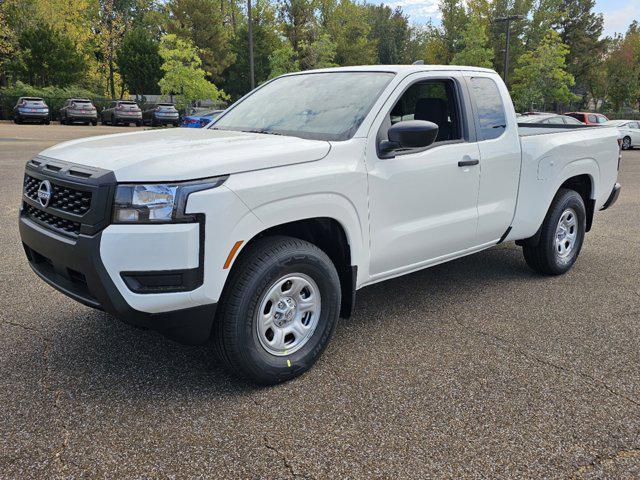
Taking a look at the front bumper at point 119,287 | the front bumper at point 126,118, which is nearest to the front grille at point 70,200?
the front bumper at point 119,287

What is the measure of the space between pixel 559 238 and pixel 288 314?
3338 mm

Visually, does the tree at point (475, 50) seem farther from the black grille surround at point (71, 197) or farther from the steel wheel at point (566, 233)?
the black grille surround at point (71, 197)

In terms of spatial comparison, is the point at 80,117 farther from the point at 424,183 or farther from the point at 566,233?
the point at 424,183

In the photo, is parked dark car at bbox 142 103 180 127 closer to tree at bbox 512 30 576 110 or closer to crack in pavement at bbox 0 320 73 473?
tree at bbox 512 30 576 110

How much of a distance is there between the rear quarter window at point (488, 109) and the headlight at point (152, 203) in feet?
8.51

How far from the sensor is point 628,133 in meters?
25.4

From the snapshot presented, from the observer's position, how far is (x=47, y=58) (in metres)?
42.4

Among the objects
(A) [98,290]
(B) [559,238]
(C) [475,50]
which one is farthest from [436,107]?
(C) [475,50]

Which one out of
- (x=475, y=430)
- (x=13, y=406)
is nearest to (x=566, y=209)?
(x=475, y=430)

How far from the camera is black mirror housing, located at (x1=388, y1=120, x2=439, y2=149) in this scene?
11.6 feet

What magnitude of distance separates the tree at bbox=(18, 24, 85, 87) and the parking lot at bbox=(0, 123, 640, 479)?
43.3 m

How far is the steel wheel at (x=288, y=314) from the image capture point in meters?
3.30

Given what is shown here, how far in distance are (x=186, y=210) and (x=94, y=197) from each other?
1.56ft

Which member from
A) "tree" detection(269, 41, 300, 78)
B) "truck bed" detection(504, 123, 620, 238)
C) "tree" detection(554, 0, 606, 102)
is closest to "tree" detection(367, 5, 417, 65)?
"tree" detection(554, 0, 606, 102)
